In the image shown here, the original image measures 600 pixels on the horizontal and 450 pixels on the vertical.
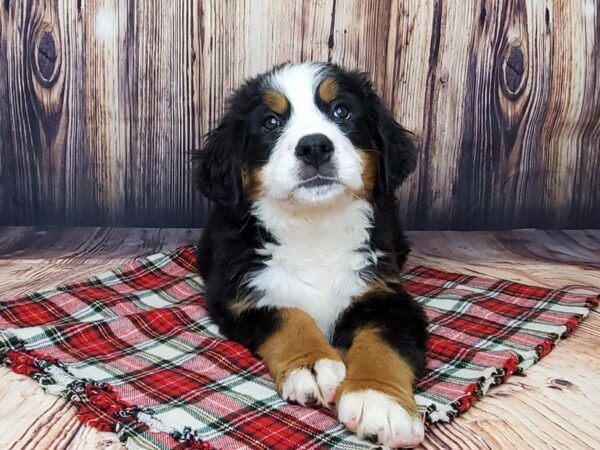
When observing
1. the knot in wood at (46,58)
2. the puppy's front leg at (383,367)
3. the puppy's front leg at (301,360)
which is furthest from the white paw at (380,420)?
the knot in wood at (46,58)

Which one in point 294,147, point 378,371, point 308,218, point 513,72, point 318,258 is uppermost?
point 513,72

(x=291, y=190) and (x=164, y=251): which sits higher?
(x=291, y=190)

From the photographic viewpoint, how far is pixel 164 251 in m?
3.01

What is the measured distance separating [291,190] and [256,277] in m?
0.31

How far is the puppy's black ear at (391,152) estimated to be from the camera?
88.9 inches

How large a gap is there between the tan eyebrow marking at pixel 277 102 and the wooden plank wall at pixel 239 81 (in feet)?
3.51

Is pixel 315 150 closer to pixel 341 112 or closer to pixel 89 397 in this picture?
pixel 341 112

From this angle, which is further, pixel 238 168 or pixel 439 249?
pixel 439 249

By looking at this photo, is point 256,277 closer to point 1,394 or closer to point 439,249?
point 1,394

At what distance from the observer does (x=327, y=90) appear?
7.16ft

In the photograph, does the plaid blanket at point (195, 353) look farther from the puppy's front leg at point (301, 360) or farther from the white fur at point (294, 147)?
the white fur at point (294, 147)

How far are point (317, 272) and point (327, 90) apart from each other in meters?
0.53

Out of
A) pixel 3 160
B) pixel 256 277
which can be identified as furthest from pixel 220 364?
pixel 3 160

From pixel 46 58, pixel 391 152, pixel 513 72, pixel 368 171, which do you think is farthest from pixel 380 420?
pixel 46 58
